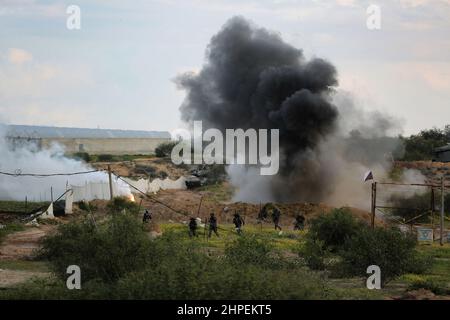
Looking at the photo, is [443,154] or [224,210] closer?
[224,210]

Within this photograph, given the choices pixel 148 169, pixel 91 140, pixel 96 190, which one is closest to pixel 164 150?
pixel 91 140

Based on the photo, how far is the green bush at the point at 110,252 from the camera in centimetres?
2162

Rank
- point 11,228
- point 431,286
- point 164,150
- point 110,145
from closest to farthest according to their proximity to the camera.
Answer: point 431,286 → point 11,228 → point 164,150 → point 110,145

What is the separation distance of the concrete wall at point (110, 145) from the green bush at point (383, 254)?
60044 mm

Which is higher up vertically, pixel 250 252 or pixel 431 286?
pixel 250 252

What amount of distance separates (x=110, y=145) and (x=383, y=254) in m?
72.5

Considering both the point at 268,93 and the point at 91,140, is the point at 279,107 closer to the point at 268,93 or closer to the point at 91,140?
the point at 268,93

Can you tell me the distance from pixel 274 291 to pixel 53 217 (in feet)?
85.9

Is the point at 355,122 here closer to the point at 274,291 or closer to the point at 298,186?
the point at 298,186

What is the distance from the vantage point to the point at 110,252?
21.7m

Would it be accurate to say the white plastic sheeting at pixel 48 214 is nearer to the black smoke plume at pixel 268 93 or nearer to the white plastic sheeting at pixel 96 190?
the white plastic sheeting at pixel 96 190

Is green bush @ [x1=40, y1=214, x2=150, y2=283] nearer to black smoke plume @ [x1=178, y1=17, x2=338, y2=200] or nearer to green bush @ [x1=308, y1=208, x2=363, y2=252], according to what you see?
green bush @ [x1=308, y1=208, x2=363, y2=252]

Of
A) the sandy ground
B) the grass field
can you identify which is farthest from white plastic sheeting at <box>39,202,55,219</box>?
the sandy ground

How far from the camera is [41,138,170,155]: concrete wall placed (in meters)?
87.6
